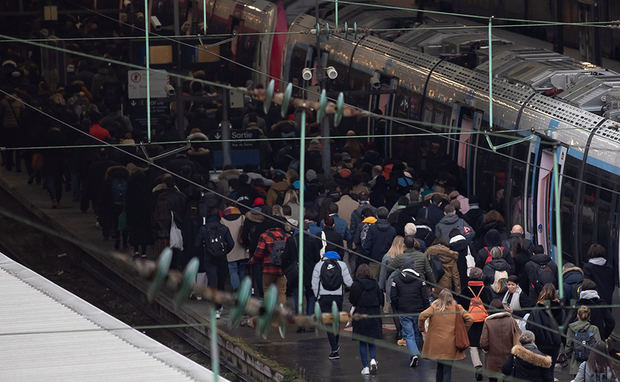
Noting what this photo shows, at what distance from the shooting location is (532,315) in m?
15.4

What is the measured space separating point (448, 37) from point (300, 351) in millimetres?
9620

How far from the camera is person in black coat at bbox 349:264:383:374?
16.0 metres

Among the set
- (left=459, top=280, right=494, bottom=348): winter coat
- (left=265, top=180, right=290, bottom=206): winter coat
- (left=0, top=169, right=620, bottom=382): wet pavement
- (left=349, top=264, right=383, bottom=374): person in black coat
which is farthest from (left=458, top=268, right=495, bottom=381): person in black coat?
(left=265, top=180, right=290, bottom=206): winter coat

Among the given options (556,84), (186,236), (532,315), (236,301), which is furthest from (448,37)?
(236,301)

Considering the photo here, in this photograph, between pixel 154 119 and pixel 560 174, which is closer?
pixel 560 174

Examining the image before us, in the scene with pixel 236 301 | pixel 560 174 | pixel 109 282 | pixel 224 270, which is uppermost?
pixel 236 301

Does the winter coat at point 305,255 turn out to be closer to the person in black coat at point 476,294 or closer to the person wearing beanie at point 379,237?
the person wearing beanie at point 379,237

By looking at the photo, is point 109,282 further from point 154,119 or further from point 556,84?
point 556,84

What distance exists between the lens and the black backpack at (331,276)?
16.5 metres

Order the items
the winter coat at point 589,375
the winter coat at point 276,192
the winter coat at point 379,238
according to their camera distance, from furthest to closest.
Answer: the winter coat at point 276,192
the winter coat at point 379,238
the winter coat at point 589,375

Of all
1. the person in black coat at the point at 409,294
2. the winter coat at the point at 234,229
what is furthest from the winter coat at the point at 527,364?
the winter coat at the point at 234,229

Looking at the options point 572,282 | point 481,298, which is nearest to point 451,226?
point 572,282

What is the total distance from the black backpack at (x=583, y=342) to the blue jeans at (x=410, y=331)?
6.63ft

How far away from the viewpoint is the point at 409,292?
1614 centimetres
